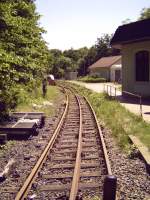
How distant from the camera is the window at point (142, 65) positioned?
28.3m

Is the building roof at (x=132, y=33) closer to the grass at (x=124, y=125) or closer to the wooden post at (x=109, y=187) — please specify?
the grass at (x=124, y=125)

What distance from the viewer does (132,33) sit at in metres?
28.8

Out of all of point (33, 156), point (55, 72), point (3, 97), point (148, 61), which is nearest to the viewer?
point (33, 156)

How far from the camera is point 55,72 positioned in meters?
116

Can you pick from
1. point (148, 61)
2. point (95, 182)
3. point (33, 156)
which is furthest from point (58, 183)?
point (148, 61)

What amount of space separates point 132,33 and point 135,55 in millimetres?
1627

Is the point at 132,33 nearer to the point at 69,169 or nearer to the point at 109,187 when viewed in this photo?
the point at 69,169

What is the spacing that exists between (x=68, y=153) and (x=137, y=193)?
388 centimetres

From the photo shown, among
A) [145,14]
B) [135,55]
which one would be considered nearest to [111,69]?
[145,14]

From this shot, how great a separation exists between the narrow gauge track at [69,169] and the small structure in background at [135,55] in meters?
14.4

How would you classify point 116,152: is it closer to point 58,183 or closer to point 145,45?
point 58,183

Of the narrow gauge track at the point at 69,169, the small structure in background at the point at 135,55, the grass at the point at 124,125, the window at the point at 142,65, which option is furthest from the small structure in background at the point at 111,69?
the narrow gauge track at the point at 69,169

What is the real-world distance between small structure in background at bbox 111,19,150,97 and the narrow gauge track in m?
14.4

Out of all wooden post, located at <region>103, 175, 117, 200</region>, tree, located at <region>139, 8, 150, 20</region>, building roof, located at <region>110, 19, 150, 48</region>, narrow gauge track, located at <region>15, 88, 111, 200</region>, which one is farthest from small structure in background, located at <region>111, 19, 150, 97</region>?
tree, located at <region>139, 8, 150, 20</region>
